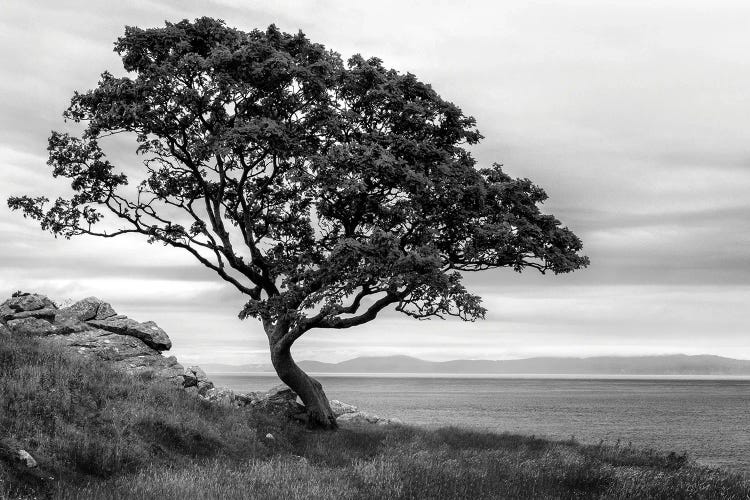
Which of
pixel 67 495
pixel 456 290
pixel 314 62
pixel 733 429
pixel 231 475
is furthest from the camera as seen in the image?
pixel 733 429

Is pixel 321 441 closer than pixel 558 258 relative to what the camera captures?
Yes

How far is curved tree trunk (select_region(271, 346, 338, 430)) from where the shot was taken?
28.1m

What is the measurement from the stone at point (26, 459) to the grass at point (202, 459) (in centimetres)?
17

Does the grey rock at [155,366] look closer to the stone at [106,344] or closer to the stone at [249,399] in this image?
the stone at [106,344]

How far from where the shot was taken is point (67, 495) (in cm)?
1195

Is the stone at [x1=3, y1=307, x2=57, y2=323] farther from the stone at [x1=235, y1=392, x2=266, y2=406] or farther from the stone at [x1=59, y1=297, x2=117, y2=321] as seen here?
the stone at [x1=235, y1=392, x2=266, y2=406]

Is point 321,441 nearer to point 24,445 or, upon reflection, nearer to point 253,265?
point 253,265

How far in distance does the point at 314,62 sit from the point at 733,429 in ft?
222

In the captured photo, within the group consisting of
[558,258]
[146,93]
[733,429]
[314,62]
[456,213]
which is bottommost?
[733,429]

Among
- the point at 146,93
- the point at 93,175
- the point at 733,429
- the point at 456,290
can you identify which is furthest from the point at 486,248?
the point at 733,429

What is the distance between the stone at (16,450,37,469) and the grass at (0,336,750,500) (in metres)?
0.17

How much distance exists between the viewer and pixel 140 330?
2900 centimetres

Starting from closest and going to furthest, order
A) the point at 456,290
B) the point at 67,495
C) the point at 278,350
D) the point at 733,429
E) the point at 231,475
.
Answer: the point at 67,495, the point at 231,475, the point at 456,290, the point at 278,350, the point at 733,429

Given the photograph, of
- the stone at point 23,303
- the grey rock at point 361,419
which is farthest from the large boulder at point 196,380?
the grey rock at point 361,419
